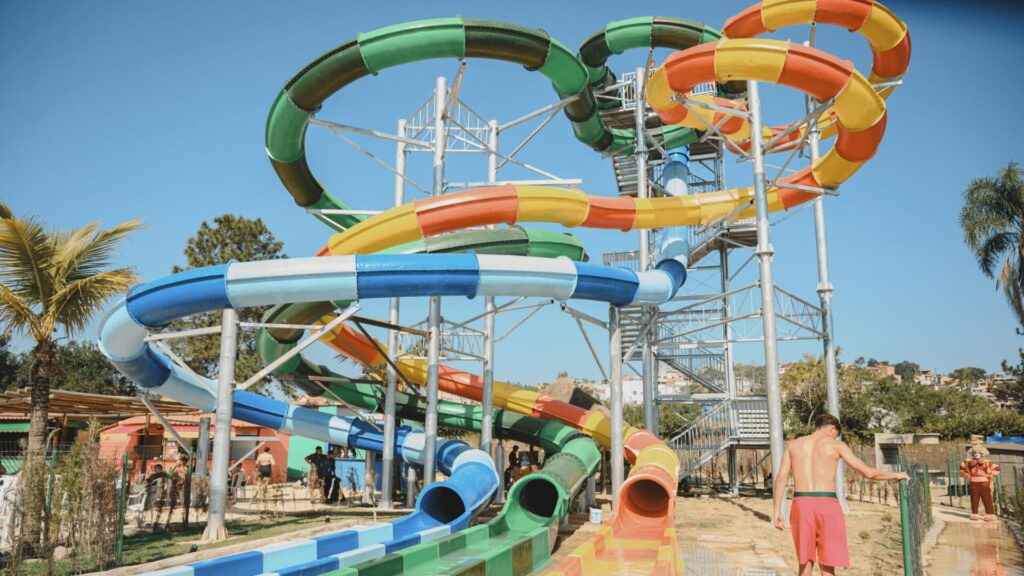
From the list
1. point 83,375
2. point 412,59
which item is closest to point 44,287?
point 412,59

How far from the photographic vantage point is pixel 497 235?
13.1 m

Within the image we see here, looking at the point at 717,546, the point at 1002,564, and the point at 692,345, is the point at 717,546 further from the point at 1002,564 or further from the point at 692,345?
the point at 692,345

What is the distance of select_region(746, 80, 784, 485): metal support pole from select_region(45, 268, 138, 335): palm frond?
10431mm

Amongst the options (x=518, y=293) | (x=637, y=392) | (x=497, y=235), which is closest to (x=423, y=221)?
(x=497, y=235)

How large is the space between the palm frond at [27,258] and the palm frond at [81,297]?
251mm

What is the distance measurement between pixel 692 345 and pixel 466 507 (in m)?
9.34

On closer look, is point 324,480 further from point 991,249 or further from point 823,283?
point 991,249

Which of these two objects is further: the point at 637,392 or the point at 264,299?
the point at 637,392

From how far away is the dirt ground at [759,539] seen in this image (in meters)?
8.20

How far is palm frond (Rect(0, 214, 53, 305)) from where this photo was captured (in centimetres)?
1055

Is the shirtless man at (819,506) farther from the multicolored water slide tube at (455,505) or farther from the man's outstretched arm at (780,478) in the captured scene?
the multicolored water slide tube at (455,505)

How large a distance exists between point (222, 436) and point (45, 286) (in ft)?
12.1

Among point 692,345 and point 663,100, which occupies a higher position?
point 663,100

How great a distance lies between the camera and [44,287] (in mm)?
10805
